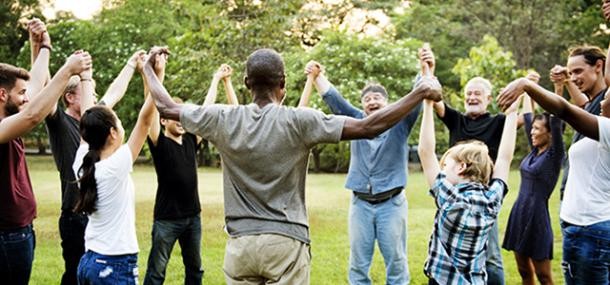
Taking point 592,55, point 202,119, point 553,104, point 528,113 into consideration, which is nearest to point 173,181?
point 202,119

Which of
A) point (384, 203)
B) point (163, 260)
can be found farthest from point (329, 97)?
point (163, 260)

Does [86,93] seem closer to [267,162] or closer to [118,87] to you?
[118,87]

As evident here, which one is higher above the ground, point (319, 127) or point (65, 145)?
point (319, 127)

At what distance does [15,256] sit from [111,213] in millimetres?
641

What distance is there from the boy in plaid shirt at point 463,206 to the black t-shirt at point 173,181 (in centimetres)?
259

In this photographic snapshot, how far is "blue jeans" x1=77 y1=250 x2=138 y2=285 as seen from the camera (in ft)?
12.5

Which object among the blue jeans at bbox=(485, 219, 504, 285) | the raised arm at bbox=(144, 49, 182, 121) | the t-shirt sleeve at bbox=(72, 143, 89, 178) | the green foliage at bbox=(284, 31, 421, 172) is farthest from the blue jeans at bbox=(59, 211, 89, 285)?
the green foliage at bbox=(284, 31, 421, 172)

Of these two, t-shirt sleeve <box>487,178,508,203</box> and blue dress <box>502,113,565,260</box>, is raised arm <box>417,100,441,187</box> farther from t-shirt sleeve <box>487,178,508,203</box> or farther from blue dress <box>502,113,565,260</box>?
blue dress <box>502,113,565,260</box>

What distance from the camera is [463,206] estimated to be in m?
3.65

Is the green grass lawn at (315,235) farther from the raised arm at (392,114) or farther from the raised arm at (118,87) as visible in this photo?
the raised arm at (392,114)

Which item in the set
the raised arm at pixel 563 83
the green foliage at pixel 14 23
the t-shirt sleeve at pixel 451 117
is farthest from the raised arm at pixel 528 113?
the green foliage at pixel 14 23

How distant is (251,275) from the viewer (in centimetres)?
332

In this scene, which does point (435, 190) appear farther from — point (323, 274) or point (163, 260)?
point (323, 274)

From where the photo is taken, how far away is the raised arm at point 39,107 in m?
3.44
